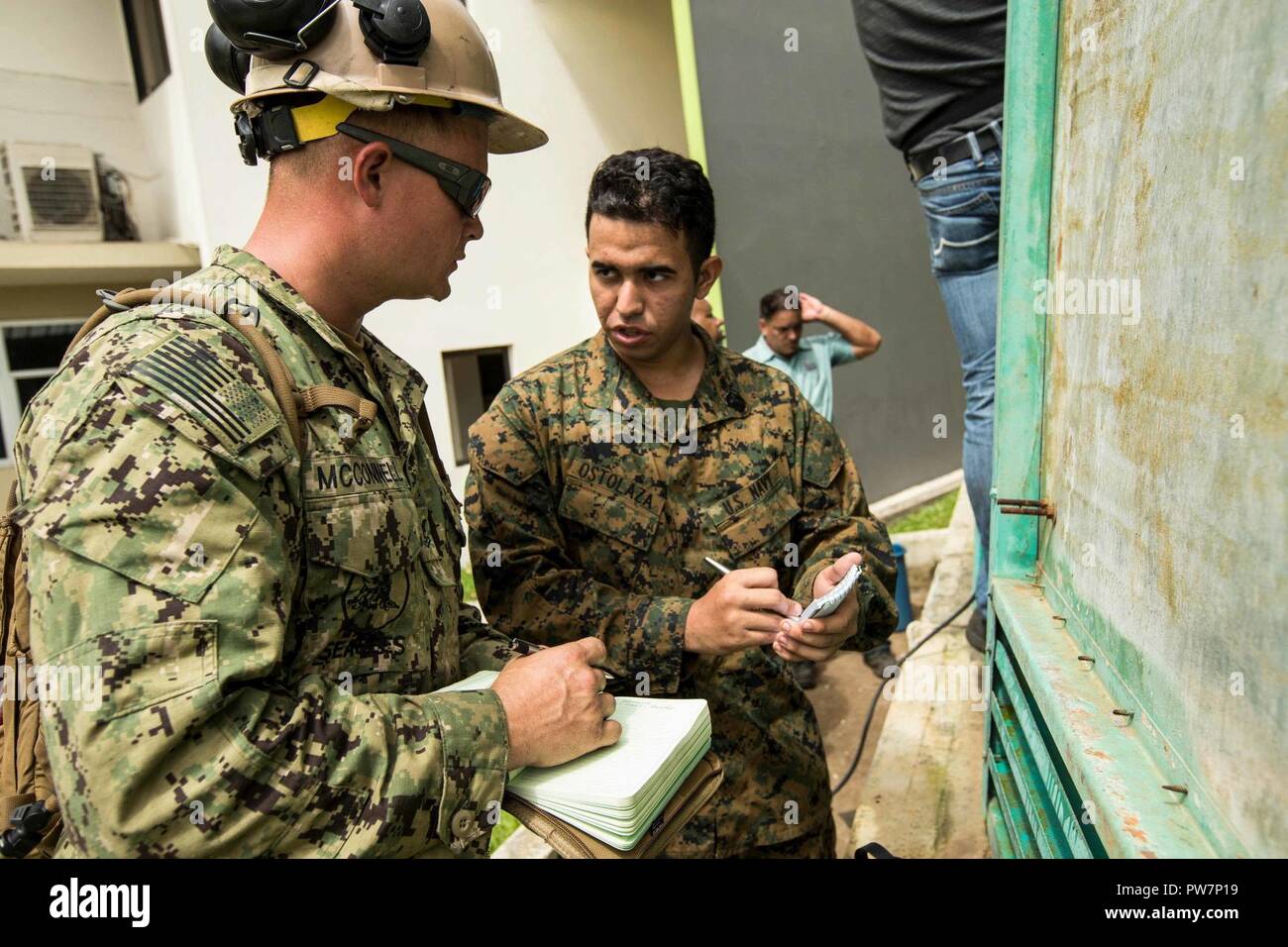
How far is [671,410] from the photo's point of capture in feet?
6.87

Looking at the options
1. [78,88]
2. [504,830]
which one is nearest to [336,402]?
[504,830]

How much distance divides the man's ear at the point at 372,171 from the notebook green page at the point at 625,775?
2.61 feet

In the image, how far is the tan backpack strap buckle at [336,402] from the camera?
1.19m

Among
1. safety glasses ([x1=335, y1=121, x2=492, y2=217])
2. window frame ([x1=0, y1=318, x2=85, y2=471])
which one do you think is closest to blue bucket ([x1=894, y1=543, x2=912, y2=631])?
safety glasses ([x1=335, y1=121, x2=492, y2=217])

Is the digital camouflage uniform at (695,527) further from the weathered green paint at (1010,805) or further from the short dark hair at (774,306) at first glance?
the short dark hair at (774,306)

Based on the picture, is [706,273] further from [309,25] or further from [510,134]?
[309,25]

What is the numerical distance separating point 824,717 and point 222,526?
3705 mm

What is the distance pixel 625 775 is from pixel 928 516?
6086 millimetres

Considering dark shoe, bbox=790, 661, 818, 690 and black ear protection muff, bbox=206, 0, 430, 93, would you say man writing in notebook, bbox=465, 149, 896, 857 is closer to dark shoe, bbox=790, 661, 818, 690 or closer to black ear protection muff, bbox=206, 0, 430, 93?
black ear protection muff, bbox=206, 0, 430, 93

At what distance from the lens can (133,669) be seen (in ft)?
3.08

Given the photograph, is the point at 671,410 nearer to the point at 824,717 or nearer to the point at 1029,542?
the point at 1029,542

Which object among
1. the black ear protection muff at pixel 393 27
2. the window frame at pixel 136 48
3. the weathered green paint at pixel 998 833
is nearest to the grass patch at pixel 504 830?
the weathered green paint at pixel 998 833

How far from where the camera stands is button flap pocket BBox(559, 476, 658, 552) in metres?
2.02
